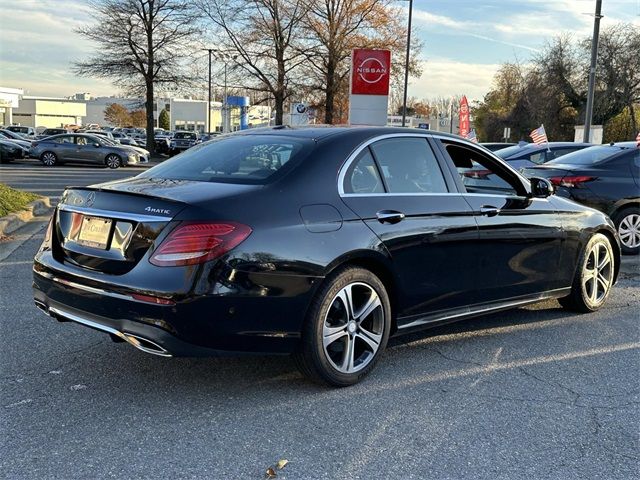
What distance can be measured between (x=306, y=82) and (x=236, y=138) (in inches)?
1167

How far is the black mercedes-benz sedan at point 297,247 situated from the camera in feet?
10.7

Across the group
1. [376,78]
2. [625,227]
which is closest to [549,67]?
[376,78]

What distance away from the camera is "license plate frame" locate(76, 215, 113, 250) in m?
3.48

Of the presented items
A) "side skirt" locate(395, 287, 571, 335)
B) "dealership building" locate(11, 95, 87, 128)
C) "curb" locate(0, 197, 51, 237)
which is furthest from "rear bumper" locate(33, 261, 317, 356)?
"dealership building" locate(11, 95, 87, 128)

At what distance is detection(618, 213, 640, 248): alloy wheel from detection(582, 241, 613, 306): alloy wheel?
2.83 m

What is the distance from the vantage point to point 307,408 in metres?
3.54

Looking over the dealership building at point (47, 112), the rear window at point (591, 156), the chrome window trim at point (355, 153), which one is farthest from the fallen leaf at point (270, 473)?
the dealership building at point (47, 112)

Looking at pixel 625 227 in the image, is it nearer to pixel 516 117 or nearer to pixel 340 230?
pixel 340 230

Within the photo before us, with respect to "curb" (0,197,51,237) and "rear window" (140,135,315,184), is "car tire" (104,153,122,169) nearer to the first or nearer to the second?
"curb" (0,197,51,237)

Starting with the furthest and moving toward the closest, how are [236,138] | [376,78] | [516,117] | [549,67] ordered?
[516,117] → [549,67] → [376,78] → [236,138]

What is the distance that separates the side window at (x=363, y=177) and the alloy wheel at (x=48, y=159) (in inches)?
985

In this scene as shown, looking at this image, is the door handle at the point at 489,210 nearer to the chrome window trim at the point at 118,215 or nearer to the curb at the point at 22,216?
the chrome window trim at the point at 118,215

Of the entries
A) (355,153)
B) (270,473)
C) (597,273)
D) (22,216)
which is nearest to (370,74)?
(22,216)

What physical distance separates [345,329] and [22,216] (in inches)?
309
